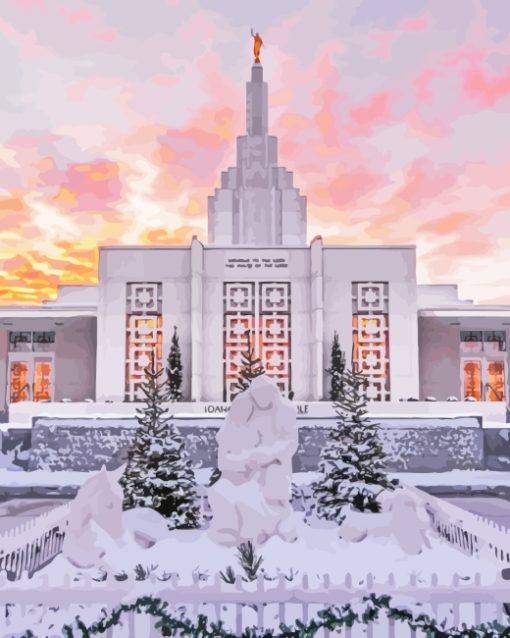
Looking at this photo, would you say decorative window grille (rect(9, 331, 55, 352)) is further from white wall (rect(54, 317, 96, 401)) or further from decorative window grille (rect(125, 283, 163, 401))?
decorative window grille (rect(125, 283, 163, 401))

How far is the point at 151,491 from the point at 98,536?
324 centimetres

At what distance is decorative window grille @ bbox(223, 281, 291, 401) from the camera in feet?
131

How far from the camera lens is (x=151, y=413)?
1684 centimetres

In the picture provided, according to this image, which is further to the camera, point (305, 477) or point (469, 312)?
point (469, 312)

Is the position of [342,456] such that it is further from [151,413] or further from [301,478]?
[301,478]

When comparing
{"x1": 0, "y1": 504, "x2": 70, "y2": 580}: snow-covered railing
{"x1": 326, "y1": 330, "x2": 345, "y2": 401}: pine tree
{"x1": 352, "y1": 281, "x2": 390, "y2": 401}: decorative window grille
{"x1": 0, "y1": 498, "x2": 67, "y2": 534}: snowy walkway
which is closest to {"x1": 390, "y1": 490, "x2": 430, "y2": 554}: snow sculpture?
{"x1": 0, "y1": 504, "x2": 70, "y2": 580}: snow-covered railing

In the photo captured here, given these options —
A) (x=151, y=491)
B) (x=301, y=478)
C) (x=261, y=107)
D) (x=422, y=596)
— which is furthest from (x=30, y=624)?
(x=261, y=107)

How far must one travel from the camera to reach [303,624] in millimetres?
8242

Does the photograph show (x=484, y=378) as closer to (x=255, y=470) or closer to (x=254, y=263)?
(x=254, y=263)

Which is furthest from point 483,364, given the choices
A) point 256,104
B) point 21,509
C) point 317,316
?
point 21,509

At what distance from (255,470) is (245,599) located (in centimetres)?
465

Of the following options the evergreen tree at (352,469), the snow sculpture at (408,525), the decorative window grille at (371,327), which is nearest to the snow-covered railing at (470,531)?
the snow sculpture at (408,525)

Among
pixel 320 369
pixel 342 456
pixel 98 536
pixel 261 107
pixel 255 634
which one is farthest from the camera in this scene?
pixel 261 107

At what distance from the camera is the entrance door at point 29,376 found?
45.4 meters
